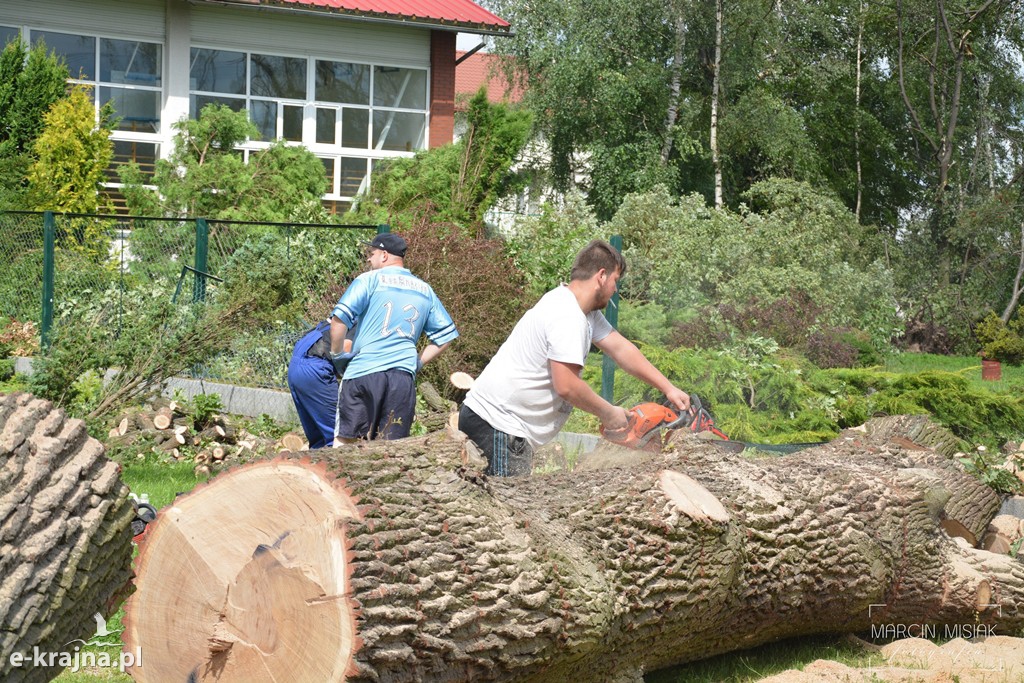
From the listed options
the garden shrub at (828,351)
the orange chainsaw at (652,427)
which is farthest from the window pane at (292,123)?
the orange chainsaw at (652,427)

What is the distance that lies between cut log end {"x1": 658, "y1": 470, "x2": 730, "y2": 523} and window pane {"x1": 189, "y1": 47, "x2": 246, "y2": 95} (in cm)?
1716

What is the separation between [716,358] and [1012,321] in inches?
512

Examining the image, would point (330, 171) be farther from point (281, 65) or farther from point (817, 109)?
point (817, 109)

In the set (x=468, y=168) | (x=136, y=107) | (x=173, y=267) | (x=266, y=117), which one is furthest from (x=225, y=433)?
(x=266, y=117)

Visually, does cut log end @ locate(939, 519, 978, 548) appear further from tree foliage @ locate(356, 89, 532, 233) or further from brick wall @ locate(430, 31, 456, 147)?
brick wall @ locate(430, 31, 456, 147)

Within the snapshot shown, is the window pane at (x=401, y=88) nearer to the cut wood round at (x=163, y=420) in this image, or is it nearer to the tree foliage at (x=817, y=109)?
the tree foliage at (x=817, y=109)

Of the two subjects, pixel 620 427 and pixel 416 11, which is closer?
pixel 620 427

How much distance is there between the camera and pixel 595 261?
5230mm

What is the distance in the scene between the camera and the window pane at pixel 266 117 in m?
20.1

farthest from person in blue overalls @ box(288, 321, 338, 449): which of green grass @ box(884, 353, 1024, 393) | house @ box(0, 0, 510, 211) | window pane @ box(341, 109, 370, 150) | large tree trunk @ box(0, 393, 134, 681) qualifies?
window pane @ box(341, 109, 370, 150)

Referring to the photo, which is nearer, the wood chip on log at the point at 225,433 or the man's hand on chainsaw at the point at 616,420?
the man's hand on chainsaw at the point at 616,420

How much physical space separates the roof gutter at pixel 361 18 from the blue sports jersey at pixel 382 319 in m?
13.8

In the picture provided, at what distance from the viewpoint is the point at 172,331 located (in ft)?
27.3

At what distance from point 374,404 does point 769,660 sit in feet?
8.42
